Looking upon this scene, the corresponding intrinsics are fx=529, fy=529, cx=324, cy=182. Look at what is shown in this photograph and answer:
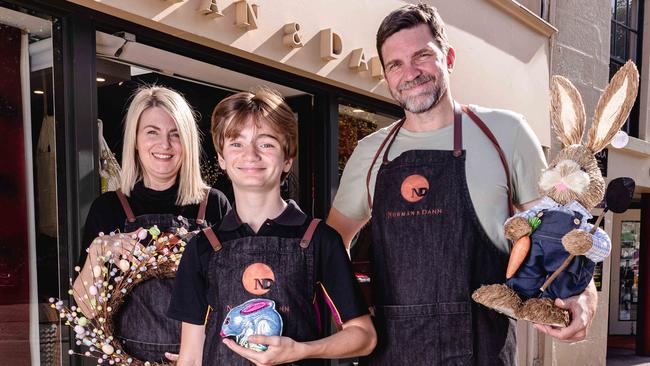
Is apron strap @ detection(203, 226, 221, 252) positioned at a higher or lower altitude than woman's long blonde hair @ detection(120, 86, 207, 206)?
lower

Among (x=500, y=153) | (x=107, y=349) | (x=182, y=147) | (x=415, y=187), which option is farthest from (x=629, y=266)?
(x=107, y=349)

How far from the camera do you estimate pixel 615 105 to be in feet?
4.63

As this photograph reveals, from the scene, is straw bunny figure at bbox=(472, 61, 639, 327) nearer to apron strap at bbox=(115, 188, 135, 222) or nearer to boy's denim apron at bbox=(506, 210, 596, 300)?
boy's denim apron at bbox=(506, 210, 596, 300)

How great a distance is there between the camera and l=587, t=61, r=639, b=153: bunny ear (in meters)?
1.40

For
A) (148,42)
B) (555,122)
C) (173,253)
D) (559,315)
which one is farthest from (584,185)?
(148,42)

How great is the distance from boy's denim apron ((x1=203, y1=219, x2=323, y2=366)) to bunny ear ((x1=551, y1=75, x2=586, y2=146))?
0.76 meters

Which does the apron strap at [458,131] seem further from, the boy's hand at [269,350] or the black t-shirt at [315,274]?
the boy's hand at [269,350]

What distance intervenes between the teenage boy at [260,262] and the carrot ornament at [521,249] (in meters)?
0.43

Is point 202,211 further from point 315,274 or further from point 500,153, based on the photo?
point 500,153

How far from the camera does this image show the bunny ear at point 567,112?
147 centimetres

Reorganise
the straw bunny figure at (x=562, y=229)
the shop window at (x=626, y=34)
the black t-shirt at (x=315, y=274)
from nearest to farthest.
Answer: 1. the straw bunny figure at (x=562, y=229)
2. the black t-shirt at (x=315, y=274)
3. the shop window at (x=626, y=34)

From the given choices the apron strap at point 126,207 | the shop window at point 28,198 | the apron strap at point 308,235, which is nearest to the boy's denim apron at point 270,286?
the apron strap at point 308,235

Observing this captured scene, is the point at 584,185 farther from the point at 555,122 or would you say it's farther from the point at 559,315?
the point at 559,315

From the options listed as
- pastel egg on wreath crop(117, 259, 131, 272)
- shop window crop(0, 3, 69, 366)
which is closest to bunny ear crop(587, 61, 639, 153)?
pastel egg on wreath crop(117, 259, 131, 272)
